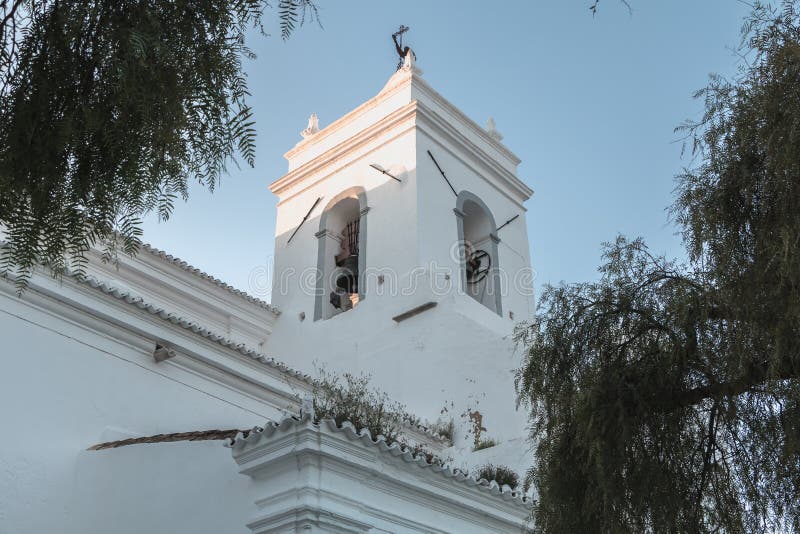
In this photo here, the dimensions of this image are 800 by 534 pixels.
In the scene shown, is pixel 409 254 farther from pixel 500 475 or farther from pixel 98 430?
pixel 98 430

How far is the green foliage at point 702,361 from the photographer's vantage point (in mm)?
4629

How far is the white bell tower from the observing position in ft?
44.7

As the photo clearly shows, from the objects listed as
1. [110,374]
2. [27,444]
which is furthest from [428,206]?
[27,444]

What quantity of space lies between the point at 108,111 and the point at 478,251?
12.9m

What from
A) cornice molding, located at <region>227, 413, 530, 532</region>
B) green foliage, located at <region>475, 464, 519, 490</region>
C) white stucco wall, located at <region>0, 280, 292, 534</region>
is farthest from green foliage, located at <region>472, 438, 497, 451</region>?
cornice molding, located at <region>227, 413, 530, 532</region>

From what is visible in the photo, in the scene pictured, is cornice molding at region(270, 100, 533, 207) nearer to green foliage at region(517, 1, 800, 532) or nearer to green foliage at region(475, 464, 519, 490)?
green foliage at region(475, 464, 519, 490)

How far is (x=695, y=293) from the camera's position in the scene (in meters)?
5.21

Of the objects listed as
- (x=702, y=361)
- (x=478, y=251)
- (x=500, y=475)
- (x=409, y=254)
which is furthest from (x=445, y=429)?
(x=702, y=361)

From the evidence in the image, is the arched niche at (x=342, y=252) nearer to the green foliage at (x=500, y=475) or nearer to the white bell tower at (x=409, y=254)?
the white bell tower at (x=409, y=254)

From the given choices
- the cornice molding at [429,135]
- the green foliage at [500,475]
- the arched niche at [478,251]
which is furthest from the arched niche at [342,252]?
the green foliage at [500,475]

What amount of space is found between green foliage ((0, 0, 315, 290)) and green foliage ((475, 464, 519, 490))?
6925 mm

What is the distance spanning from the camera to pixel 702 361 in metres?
5.26

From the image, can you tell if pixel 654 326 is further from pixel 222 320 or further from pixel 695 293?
pixel 222 320

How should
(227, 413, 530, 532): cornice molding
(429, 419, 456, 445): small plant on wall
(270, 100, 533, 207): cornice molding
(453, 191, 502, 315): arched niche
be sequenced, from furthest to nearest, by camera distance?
(270, 100, 533, 207): cornice molding, (453, 191, 502, 315): arched niche, (429, 419, 456, 445): small plant on wall, (227, 413, 530, 532): cornice molding
